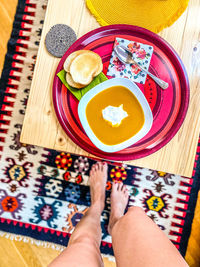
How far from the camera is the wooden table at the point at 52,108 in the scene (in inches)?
33.2

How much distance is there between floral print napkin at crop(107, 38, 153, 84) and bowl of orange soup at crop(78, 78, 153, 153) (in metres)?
0.07

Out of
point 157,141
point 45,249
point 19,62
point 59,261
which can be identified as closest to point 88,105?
point 157,141

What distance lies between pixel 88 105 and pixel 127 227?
1.46ft

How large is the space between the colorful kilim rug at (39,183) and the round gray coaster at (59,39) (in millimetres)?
447

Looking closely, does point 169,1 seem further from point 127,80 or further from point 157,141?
point 157,141

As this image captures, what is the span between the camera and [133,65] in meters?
0.84

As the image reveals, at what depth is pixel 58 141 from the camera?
34.5 inches

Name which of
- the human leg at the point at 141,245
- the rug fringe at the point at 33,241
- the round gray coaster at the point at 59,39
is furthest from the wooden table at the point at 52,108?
the rug fringe at the point at 33,241

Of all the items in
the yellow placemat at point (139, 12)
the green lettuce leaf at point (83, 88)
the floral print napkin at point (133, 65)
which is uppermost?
the yellow placemat at point (139, 12)

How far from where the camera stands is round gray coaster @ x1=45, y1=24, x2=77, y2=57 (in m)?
0.85

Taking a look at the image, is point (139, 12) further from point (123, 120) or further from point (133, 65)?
point (123, 120)

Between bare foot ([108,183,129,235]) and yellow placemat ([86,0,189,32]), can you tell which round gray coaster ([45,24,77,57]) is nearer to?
yellow placemat ([86,0,189,32])

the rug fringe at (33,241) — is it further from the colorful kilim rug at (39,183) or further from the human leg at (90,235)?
the human leg at (90,235)

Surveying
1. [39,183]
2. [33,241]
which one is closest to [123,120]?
[39,183]
